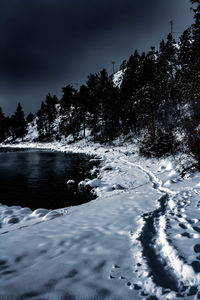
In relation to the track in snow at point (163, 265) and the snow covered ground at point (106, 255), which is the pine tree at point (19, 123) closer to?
the snow covered ground at point (106, 255)

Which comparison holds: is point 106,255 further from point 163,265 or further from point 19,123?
point 19,123

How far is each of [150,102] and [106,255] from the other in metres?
19.9

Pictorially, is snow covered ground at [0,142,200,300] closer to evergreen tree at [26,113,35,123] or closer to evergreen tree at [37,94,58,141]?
evergreen tree at [37,94,58,141]

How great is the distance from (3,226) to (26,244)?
1.56 m

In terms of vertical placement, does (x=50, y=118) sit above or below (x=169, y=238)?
above

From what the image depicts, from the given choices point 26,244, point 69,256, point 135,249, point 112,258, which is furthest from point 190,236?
point 26,244

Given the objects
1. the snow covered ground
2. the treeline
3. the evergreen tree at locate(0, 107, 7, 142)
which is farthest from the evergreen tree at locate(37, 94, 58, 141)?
the snow covered ground

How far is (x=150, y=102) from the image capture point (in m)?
19.9

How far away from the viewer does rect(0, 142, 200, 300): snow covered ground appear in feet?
5.49

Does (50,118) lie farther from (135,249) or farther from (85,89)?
(135,249)

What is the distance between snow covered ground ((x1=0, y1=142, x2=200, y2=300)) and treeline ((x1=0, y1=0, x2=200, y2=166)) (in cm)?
441

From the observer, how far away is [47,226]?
10.7 feet

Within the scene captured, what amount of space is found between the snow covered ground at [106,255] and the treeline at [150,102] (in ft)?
14.5

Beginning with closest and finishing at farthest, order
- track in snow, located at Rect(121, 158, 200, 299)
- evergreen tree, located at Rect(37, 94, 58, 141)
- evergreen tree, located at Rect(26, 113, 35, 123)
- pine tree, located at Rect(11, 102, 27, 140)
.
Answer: track in snow, located at Rect(121, 158, 200, 299) < evergreen tree, located at Rect(37, 94, 58, 141) < pine tree, located at Rect(11, 102, 27, 140) < evergreen tree, located at Rect(26, 113, 35, 123)
